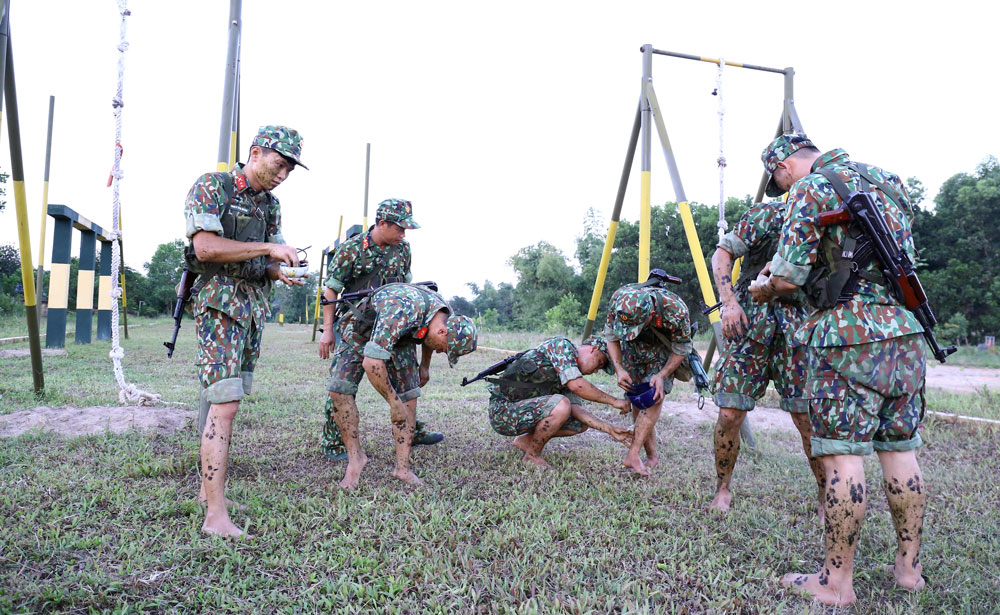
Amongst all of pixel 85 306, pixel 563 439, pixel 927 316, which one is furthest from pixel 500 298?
pixel 927 316

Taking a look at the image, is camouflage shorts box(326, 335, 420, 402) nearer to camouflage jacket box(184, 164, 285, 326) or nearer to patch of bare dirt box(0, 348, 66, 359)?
camouflage jacket box(184, 164, 285, 326)

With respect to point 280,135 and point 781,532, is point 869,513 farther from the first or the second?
point 280,135

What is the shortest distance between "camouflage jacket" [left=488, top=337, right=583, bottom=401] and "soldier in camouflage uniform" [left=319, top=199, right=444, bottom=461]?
73cm

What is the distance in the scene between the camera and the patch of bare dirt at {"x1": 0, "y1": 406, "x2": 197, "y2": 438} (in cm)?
457

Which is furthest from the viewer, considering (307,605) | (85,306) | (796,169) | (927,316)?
(85,306)

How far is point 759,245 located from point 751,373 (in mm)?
750

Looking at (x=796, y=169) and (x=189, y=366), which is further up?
(x=796, y=169)

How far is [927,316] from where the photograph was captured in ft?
8.28

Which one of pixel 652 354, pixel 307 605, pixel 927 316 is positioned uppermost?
pixel 927 316

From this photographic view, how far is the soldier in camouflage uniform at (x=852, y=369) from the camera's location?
2.39m

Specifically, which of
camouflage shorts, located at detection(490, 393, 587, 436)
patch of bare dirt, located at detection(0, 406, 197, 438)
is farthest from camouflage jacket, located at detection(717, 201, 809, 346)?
patch of bare dirt, located at detection(0, 406, 197, 438)

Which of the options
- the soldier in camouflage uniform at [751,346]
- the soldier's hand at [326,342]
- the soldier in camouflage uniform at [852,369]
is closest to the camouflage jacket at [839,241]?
the soldier in camouflage uniform at [852,369]

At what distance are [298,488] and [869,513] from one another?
3405mm

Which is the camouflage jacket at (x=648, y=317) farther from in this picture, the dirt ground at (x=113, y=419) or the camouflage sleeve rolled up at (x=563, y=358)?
the dirt ground at (x=113, y=419)
